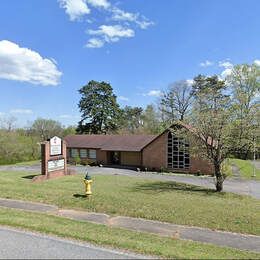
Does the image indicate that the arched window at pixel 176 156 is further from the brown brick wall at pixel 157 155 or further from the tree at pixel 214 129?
the tree at pixel 214 129

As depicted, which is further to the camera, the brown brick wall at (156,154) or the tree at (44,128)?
the tree at (44,128)

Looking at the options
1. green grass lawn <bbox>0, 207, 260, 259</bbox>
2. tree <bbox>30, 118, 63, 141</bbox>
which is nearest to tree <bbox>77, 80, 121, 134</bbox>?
tree <bbox>30, 118, 63, 141</bbox>

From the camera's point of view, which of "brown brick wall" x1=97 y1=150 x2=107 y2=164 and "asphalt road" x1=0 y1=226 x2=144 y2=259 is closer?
"asphalt road" x1=0 y1=226 x2=144 y2=259

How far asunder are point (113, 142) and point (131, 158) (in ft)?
13.7

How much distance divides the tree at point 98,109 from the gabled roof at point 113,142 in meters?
14.2

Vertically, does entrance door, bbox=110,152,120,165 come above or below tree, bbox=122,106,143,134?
below

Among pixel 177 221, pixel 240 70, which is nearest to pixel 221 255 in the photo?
pixel 177 221

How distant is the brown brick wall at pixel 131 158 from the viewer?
38.2 metres

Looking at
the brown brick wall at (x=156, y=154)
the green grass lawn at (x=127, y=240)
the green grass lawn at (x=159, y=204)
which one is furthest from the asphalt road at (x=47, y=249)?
the brown brick wall at (x=156, y=154)

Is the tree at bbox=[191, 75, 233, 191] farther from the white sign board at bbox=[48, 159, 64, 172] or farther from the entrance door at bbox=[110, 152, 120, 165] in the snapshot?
the entrance door at bbox=[110, 152, 120, 165]

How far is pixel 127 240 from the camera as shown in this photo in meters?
7.70

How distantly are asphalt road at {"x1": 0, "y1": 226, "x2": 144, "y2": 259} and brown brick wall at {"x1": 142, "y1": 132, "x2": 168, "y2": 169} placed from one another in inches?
1098

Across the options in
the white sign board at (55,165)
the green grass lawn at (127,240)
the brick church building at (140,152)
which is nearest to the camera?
the green grass lawn at (127,240)

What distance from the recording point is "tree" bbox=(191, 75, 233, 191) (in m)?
18.4
